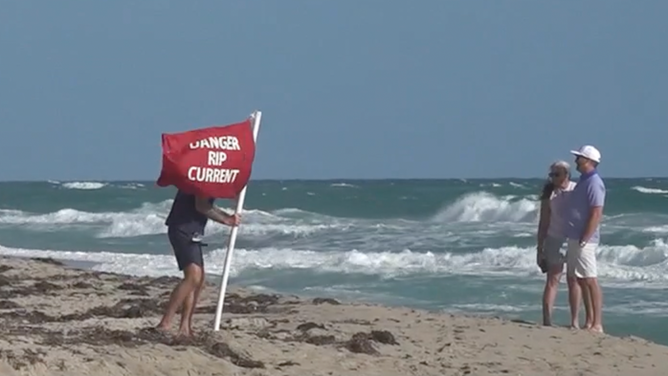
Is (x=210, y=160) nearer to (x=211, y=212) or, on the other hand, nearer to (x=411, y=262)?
(x=211, y=212)

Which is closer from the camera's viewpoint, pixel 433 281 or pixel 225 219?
pixel 225 219

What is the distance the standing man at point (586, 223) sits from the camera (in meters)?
10.2

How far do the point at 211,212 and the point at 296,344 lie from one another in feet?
4.34

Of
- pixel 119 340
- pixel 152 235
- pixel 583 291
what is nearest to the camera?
pixel 119 340

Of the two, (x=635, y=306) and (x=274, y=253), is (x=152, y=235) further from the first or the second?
(x=635, y=306)

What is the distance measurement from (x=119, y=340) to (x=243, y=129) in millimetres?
1696

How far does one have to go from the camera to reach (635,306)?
14.8m

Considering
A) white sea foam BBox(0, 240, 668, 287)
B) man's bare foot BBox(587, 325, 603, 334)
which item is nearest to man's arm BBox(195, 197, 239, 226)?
man's bare foot BBox(587, 325, 603, 334)

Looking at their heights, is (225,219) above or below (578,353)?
above

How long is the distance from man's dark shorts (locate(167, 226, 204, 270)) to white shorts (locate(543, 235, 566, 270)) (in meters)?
3.32

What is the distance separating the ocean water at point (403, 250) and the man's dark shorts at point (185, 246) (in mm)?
5527

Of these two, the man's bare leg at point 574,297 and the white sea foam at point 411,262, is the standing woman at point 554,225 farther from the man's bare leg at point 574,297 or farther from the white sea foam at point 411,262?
the white sea foam at point 411,262

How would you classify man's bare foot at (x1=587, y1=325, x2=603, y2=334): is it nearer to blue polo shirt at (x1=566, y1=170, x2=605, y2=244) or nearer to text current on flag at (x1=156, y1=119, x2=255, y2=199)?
blue polo shirt at (x1=566, y1=170, x2=605, y2=244)

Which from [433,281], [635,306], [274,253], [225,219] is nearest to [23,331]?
[225,219]
